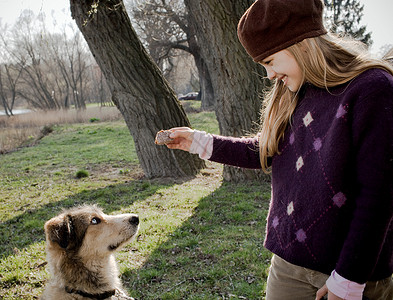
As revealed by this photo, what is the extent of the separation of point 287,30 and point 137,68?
7111 millimetres

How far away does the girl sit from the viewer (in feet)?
5.01

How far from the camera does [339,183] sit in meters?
1.71

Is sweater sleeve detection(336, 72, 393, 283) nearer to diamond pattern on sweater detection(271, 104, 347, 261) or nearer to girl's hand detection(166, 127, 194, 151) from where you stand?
diamond pattern on sweater detection(271, 104, 347, 261)

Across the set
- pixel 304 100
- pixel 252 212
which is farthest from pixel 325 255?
pixel 252 212

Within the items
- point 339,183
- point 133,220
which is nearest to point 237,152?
point 339,183

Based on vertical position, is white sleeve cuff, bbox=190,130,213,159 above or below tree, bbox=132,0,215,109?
below

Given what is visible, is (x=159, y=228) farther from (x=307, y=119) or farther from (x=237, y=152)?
(x=307, y=119)

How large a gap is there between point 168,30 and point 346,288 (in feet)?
102

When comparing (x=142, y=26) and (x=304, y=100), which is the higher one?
(x=142, y=26)

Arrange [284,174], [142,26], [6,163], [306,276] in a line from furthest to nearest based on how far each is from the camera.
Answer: [142,26], [6,163], [284,174], [306,276]

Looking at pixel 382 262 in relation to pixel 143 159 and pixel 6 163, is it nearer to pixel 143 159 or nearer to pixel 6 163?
pixel 143 159

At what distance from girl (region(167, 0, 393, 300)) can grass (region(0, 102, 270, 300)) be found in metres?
2.38

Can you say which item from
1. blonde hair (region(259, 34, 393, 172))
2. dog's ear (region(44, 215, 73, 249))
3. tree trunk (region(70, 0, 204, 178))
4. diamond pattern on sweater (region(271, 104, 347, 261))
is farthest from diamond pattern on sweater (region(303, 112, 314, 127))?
tree trunk (region(70, 0, 204, 178))

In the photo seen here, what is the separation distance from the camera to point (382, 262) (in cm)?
173
